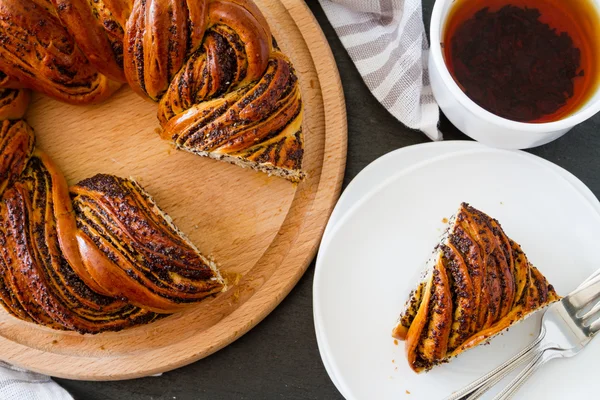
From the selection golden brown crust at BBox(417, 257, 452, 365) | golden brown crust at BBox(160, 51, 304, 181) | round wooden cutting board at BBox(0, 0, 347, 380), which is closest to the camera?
golden brown crust at BBox(417, 257, 452, 365)

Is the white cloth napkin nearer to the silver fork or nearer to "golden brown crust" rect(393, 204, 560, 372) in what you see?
"golden brown crust" rect(393, 204, 560, 372)

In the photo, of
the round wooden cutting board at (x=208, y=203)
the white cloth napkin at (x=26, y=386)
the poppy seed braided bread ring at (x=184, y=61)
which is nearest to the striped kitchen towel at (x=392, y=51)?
the round wooden cutting board at (x=208, y=203)

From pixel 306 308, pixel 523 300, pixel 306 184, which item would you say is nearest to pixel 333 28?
pixel 306 184

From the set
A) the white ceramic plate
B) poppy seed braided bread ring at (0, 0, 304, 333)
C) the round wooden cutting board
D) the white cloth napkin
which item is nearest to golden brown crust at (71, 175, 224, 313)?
poppy seed braided bread ring at (0, 0, 304, 333)

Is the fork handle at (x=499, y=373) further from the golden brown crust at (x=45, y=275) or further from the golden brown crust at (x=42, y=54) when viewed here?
the golden brown crust at (x=42, y=54)

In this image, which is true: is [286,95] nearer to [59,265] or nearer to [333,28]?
[333,28]

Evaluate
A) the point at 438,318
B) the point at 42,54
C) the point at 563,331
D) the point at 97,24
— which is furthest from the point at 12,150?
the point at 563,331
